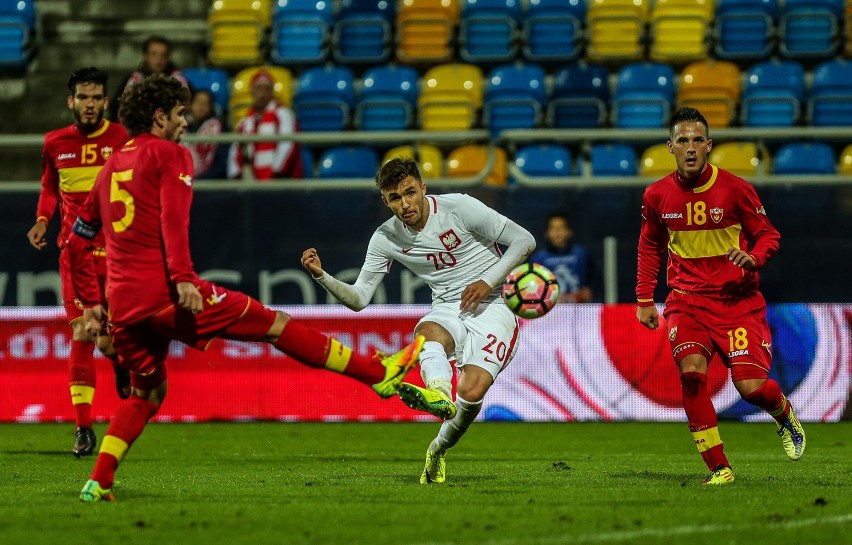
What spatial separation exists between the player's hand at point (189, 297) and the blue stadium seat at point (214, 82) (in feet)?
34.9

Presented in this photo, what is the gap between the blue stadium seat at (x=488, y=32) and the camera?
17.2 m

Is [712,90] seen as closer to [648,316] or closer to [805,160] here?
[805,160]

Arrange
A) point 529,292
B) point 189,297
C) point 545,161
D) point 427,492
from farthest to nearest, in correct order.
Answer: point 545,161 → point 529,292 → point 427,492 → point 189,297

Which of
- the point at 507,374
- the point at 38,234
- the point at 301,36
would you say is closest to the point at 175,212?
the point at 38,234

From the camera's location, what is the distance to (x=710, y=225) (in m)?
8.01

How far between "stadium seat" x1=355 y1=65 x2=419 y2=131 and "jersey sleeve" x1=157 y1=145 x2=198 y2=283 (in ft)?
32.6

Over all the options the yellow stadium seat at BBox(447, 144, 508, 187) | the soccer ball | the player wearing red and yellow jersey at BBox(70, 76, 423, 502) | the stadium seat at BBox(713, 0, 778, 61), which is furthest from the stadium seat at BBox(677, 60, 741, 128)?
the player wearing red and yellow jersey at BBox(70, 76, 423, 502)

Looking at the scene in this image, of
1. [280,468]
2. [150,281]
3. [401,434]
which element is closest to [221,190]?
[401,434]

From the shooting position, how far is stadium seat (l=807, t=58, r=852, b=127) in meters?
15.8

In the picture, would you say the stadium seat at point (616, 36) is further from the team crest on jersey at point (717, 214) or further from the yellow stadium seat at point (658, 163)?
the team crest on jersey at point (717, 214)

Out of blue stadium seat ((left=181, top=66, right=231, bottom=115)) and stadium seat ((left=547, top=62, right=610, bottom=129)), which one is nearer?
stadium seat ((left=547, top=62, right=610, bottom=129))

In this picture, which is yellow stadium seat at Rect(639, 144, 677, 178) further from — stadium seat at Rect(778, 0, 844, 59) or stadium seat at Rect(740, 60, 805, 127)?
stadium seat at Rect(778, 0, 844, 59)

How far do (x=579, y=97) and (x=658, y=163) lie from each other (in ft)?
7.02

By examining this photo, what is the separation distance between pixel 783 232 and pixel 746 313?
18.2ft
